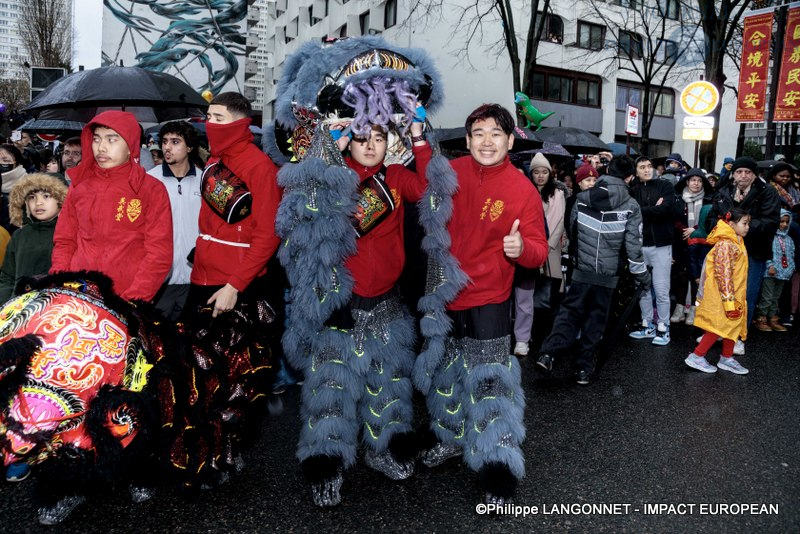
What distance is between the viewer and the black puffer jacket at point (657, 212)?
6809 millimetres

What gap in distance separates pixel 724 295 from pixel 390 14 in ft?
76.2

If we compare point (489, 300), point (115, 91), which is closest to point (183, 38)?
point (115, 91)

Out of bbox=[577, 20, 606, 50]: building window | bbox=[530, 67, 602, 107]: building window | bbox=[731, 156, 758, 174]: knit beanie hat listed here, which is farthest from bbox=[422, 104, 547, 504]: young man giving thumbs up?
bbox=[577, 20, 606, 50]: building window

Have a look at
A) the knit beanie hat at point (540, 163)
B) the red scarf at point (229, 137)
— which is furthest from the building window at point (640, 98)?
the red scarf at point (229, 137)

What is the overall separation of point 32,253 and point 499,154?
10.2 ft

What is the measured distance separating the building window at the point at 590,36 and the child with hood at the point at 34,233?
27.9m

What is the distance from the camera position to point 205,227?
11.1 feet

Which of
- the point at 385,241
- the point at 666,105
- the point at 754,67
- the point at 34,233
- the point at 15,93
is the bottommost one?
the point at 34,233

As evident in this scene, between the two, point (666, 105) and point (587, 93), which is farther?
point (666, 105)

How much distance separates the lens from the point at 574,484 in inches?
134

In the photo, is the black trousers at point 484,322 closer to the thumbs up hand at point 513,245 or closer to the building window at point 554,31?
the thumbs up hand at point 513,245

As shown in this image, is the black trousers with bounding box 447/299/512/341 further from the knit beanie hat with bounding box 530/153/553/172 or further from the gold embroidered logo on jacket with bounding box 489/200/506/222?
the knit beanie hat with bounding box 530/153/553/172

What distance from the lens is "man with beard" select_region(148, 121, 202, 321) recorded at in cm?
422

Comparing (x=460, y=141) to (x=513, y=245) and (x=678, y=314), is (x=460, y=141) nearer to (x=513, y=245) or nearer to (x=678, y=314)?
(x=678, y=314)
